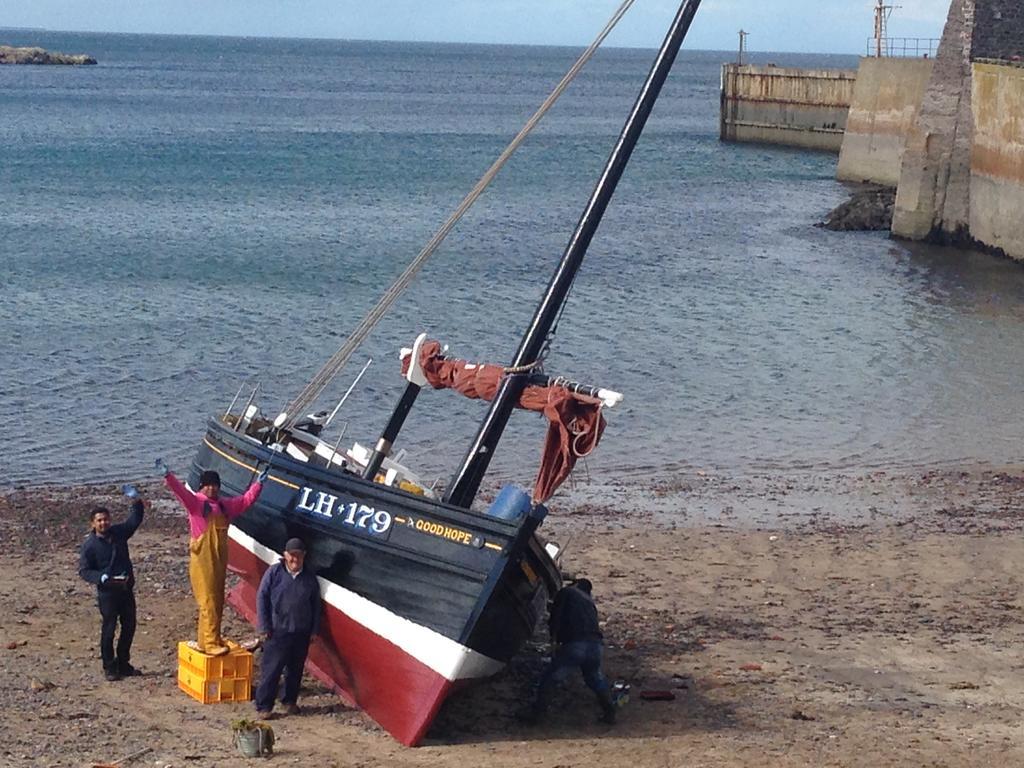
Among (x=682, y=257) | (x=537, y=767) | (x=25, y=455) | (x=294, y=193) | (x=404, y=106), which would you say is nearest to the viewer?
(x=537, y=767)

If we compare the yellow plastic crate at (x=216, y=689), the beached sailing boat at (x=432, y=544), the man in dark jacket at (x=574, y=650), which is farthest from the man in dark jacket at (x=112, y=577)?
the man in dark jacket at (x=574, y=650)

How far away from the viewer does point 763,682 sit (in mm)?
12461

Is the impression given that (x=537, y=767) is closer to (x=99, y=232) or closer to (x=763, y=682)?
(x=763, y=682)

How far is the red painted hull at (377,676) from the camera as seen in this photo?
11.1 metres

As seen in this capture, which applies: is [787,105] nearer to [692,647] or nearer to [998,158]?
[998,158]

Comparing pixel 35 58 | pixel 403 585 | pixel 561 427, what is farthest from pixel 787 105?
pixel 35 58

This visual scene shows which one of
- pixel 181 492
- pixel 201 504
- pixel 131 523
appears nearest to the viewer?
pixel 181 492

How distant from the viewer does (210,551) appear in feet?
38.4

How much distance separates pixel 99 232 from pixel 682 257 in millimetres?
16420

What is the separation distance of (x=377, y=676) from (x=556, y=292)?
3240mm

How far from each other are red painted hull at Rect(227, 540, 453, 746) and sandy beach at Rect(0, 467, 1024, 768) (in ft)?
0.46

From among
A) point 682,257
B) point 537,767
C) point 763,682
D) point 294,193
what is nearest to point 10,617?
point 537,767

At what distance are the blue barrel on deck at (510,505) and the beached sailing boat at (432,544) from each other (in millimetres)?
10

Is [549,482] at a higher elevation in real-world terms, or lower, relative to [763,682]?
higher
